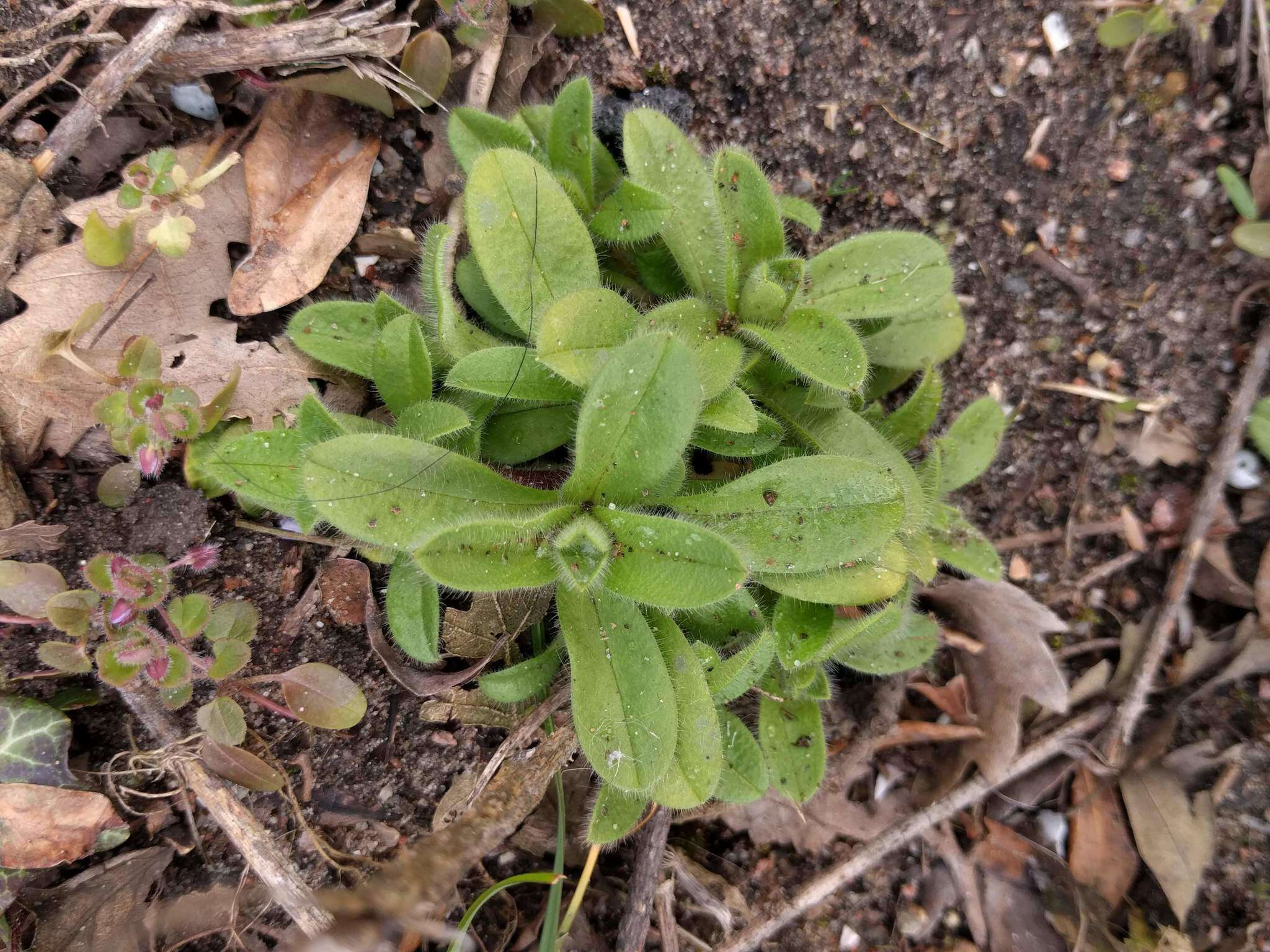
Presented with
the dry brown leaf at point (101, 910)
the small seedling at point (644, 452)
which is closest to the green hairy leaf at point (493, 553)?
the small seedling at point (644, 452)

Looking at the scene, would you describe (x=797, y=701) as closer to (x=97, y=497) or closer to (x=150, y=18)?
(x=97, y=497)

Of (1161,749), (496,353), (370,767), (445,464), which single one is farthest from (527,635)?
(1161,749)

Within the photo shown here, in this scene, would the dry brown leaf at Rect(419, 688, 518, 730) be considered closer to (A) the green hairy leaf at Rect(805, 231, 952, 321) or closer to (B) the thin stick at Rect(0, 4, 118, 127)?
(A) the green hairy leaf at Rect(805, 231, 952, 321)

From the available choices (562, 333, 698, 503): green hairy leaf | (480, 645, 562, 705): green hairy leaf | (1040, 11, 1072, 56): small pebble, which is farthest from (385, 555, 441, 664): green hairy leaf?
(1040, 11, 1072, 56): small pebble

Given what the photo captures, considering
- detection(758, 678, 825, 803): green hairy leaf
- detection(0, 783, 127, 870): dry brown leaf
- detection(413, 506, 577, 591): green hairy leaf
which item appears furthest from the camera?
detection(758, 678, 825, 803): green hairy leaf

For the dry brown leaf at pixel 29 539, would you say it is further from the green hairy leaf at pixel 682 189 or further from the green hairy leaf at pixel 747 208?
the green hairy leaf at pixel 747 208
